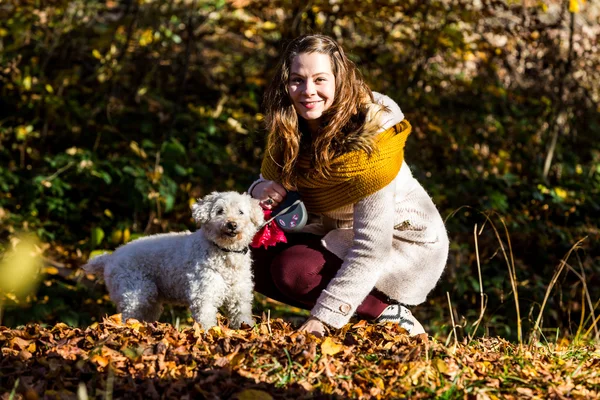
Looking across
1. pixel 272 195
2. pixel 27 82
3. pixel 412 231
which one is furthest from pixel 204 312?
pixel 27 82

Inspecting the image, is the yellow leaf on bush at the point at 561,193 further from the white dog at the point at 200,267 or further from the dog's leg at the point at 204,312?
the dog's leg at the point at 204,312

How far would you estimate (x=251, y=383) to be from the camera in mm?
2559

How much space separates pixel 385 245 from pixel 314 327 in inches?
21.6

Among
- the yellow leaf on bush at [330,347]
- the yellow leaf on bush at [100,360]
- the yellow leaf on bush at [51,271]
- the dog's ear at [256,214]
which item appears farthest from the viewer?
the yellow leaf on bush at [51,271]

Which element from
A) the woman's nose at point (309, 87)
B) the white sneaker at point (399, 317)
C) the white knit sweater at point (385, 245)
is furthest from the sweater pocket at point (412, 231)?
the woman's nose at point (309, 87)

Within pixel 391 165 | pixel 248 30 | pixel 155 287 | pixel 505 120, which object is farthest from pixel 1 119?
pixel 505 120

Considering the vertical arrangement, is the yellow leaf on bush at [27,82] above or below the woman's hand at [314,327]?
above

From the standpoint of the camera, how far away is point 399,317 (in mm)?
3775

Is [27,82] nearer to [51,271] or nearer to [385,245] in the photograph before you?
[51,271]

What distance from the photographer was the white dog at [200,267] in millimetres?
3395

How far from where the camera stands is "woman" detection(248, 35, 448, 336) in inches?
134

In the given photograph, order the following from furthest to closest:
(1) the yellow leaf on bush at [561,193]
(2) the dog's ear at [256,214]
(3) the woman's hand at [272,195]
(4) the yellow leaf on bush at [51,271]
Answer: (1) the yellow leaf on bush at [561,193] → (4) the yellow leaf on bush at [51,271] → (3) the woman's hand at [272,195] → (2) the dog's ear at [256,214]

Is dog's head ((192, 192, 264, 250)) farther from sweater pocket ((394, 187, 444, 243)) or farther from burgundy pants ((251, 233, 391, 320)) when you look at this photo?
sweater pocket ((394, 187, 444, 243))

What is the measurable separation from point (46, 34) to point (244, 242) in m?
4.82
